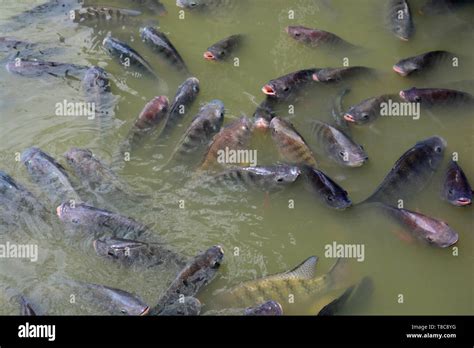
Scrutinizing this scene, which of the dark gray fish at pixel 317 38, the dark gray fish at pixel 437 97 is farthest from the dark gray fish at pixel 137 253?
the dark gray fish at pixel 317 38

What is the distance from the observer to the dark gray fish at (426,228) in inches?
201

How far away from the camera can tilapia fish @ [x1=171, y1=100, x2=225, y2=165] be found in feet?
19.4

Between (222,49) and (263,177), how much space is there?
209 centimetres

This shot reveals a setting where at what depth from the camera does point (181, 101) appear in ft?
20.9

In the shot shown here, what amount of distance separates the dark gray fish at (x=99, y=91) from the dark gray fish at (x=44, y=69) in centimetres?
18

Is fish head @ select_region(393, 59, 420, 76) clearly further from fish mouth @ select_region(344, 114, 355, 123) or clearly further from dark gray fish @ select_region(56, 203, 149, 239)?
dark gray fish @ select_region(56, 203, 149, 239)

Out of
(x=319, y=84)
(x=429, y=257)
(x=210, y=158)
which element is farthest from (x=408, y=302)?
(x=319, y=84)

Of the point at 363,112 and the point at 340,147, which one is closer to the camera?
the point at 340,147

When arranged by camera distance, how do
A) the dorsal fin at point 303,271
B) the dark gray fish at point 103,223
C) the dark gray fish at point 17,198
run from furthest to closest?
1. the dark gray fish at point 17,198
2. the dark gray fish at point 103,223
3. the dorsal fin at point 303,271

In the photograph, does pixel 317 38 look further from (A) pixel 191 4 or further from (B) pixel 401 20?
(A) pixel 191 4

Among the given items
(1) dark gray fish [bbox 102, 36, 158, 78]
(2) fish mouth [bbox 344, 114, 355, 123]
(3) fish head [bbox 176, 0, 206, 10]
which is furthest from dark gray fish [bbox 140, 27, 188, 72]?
(2) fish mouth [bbox 344, 114, 355, 123]

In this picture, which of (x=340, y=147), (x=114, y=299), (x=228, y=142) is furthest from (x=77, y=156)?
(x=340, y=147)

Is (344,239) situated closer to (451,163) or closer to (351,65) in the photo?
A: (451,163)

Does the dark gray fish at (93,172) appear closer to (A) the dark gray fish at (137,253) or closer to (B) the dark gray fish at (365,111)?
(A) the dark gray fish at (137,253)
